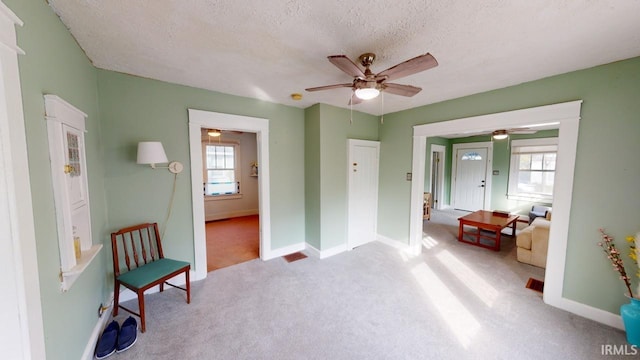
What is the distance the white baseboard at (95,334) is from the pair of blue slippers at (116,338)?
3 centimetres

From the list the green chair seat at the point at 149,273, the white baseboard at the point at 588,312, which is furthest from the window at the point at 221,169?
the white baseboard at the point at 588,312

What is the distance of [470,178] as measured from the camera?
641cm

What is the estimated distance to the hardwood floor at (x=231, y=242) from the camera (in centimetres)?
336

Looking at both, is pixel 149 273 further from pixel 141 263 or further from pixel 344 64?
pixel 344 64

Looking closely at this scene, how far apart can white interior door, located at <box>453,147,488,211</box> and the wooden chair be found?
23.2 feet

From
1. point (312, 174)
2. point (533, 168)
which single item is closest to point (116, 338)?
point (312, 174)

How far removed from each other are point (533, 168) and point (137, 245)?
7.88 meters

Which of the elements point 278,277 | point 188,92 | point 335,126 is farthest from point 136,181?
point 335,126

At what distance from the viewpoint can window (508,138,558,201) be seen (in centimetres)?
518

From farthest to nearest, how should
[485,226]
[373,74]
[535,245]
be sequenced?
[485,226], [535,245], [373,74]

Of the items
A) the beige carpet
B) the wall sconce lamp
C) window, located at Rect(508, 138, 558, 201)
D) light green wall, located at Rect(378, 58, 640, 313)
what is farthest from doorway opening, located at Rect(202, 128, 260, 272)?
window, located at Rect(508, 138, 558, 201)

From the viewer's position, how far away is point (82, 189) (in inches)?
67.6

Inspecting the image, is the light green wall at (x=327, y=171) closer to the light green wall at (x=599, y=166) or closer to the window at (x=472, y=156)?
the light green wall at (x=599, y=166)

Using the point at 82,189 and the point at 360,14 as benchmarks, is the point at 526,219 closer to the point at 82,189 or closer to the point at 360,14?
the point at 360,14
